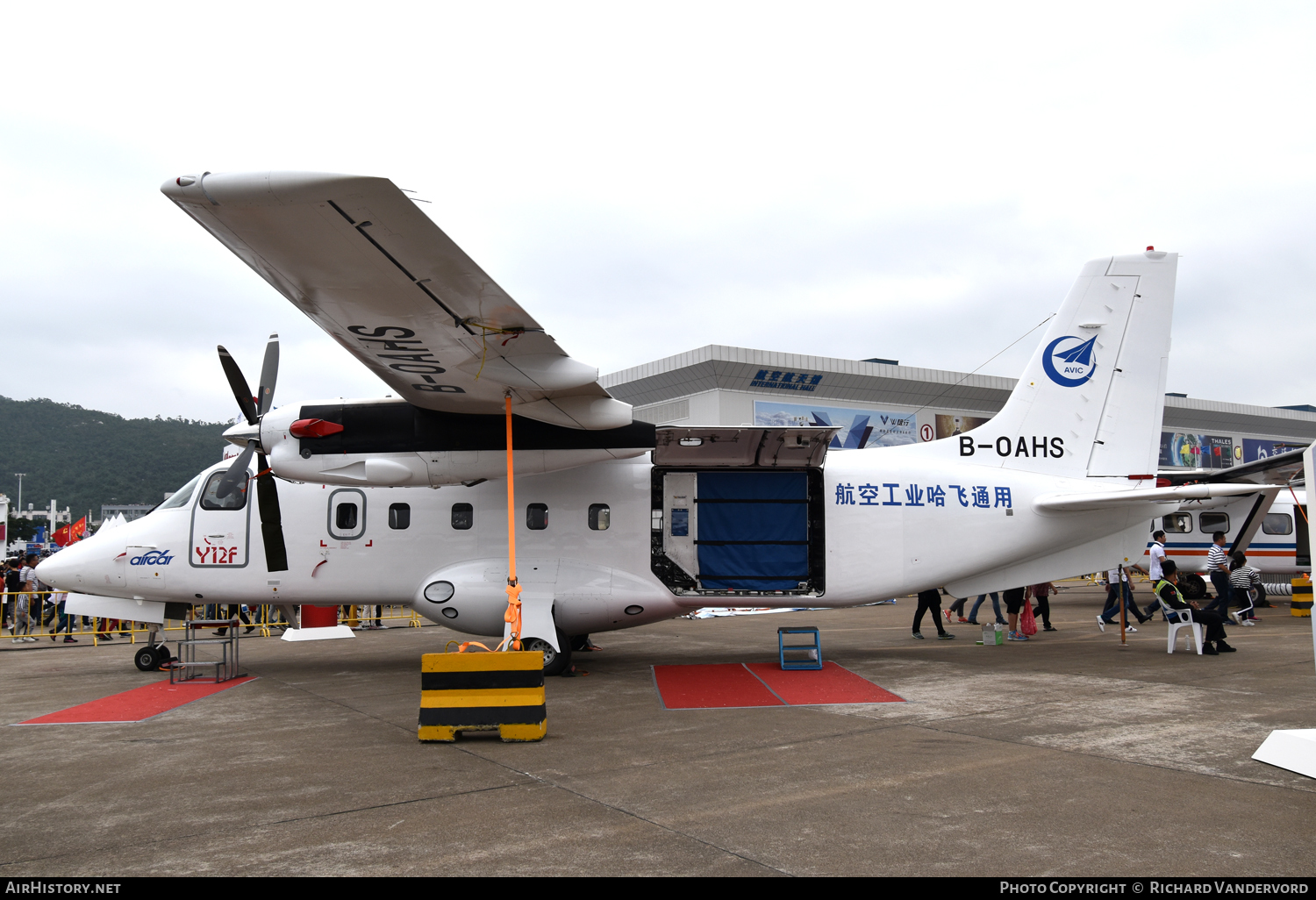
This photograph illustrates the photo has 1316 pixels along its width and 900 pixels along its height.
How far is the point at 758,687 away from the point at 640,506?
3.02 m

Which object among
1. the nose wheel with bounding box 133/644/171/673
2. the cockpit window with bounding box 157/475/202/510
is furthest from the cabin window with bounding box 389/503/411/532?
the nose wheel with bounding box 133/644/171/673

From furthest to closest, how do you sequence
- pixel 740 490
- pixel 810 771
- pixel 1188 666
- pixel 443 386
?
pixel 740 490
pixel 1188 666
pixel 443 386
pixel 810 771

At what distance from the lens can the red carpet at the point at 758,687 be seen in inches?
346

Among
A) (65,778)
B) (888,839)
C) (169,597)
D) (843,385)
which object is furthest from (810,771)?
(843,385)

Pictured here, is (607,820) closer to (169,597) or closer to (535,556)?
(535,556)

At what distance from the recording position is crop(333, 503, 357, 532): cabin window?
11469mm

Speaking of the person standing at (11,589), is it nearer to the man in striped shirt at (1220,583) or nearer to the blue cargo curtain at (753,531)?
the blue cargo curtain at (753,531)

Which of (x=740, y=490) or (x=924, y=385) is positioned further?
(x=924, y=385)

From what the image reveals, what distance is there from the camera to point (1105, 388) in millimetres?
12039

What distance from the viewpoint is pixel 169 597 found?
11.6 meters

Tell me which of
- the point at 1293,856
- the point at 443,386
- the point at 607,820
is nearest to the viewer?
the point at 1293,856

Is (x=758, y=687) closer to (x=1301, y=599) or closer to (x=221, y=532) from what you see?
(x=221, y=532)

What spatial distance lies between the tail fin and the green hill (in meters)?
110

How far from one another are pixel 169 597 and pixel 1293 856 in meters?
12.7
